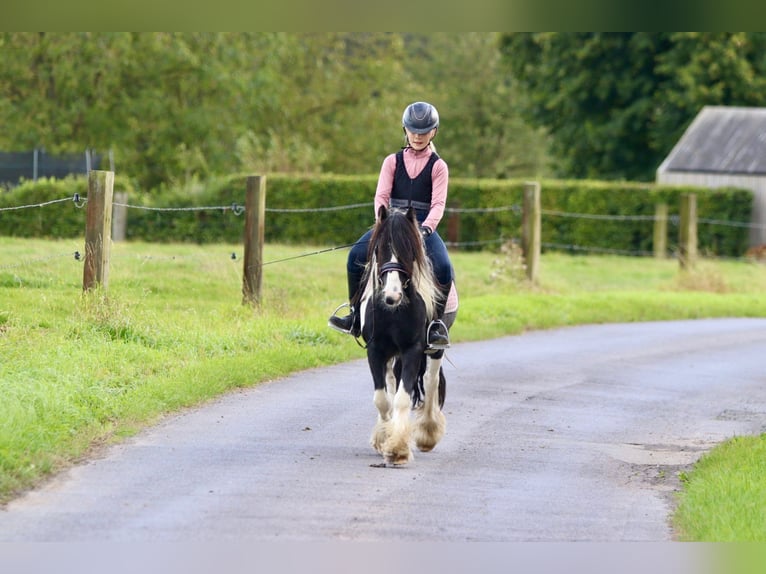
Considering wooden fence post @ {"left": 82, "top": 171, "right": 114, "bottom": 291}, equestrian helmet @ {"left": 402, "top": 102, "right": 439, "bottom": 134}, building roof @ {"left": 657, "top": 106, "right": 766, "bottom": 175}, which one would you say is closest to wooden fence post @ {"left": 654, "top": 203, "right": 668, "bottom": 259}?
building roof @ {"left": 657, "top": 106, "right": 766, "bottom": 175}

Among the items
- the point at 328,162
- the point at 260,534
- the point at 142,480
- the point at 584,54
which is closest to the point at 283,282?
the point at 142,480

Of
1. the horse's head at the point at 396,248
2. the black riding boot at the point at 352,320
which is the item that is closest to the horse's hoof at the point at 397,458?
the horse's head at the point at 396,248

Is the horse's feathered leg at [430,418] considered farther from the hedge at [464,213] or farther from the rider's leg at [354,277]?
the hedge at [464,213]

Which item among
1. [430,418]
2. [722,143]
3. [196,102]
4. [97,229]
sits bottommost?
[430,418]

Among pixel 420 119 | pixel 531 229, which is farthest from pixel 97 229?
pixel 531 229

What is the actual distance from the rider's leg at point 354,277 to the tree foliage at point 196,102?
31.5 metres

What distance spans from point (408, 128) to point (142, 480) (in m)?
3.20

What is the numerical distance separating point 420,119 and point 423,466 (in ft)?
8.06

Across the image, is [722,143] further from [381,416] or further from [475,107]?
[381,416]

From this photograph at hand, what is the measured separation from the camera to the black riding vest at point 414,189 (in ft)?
34.5

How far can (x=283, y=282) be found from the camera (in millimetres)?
21562

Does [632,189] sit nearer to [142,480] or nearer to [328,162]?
[328,162]

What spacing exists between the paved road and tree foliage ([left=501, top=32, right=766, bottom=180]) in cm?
3753

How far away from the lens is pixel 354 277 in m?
10.8
